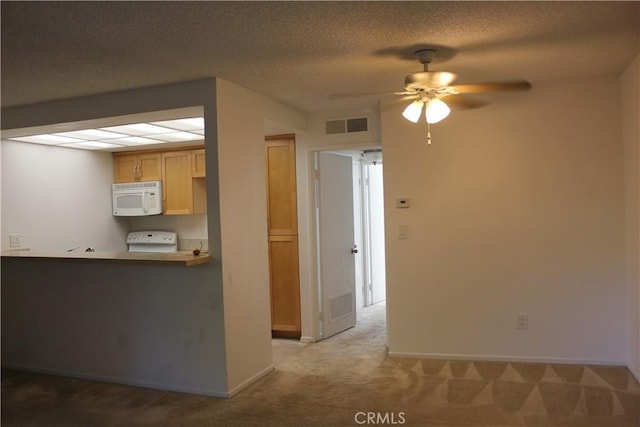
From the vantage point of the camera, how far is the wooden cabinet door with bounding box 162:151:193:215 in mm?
5625

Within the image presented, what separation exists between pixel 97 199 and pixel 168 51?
3.48 meters

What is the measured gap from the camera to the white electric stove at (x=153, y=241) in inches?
236

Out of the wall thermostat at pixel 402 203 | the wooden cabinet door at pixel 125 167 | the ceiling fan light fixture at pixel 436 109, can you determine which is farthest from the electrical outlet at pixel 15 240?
the ceiling fan light fixture at pixel 436 109

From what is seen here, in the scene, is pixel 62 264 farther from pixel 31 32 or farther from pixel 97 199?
pixel 31 32

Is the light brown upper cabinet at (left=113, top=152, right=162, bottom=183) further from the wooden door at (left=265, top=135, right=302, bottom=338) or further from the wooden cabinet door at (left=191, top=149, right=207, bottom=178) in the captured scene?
the wooden door at (left=265, top=135, right=302, bottom=338)

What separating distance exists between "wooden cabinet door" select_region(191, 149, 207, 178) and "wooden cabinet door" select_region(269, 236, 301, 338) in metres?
1.20

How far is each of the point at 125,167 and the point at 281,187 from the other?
220 cm

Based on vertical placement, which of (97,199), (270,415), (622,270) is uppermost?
(97,199)

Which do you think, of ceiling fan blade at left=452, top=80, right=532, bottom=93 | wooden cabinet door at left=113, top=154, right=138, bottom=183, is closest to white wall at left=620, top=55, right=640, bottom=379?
ceiling fan blade at left=452, top=80, right=532, bottom=93

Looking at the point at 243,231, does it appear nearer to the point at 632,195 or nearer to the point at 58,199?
the point at 58,199

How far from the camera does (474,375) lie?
378cm

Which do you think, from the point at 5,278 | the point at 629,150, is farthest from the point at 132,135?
the point at 629,150

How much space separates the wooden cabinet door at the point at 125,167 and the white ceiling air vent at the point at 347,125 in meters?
2.59

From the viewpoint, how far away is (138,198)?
5.73 metres
